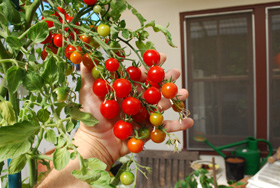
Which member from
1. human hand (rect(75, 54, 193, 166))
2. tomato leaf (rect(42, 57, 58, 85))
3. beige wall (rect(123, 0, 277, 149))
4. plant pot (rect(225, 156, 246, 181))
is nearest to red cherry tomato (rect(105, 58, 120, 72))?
tomato leaf (rect(42, 57, 58, 85))

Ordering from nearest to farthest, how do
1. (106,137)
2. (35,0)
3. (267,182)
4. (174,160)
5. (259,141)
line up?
(35,0) → (106,137) → (267,182) → (174,160) → (259,141)

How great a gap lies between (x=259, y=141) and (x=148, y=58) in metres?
2.85

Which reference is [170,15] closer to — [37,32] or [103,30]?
[103,30]

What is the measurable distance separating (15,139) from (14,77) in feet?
0.21

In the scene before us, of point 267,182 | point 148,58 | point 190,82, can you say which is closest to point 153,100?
point 148,58

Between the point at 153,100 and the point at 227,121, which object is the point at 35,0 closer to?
the point at 153,100

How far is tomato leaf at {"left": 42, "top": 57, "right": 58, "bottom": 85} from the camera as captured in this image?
284mm

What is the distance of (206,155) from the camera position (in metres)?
3.10

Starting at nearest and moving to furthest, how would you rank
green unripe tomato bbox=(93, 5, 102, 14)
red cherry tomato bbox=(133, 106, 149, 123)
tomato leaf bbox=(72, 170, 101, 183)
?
tomato leaf bbox=(72, 170, 101, 183) → green unripe tomato bbox=(93, 5, 102, 14) → red cherry tomato bbox=(133, 106, 149, 123)

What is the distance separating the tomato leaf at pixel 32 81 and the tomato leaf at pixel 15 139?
4 cm

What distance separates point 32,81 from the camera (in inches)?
11.1

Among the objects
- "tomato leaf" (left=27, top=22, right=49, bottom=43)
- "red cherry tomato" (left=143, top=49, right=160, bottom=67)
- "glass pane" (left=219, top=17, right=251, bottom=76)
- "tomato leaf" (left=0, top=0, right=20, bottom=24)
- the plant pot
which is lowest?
the plant pot

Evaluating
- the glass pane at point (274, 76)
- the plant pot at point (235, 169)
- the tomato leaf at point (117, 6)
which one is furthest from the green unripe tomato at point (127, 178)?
the glass pane at point (274, 76)

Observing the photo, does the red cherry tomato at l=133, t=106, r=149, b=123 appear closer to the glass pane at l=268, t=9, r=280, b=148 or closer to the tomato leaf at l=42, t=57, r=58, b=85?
the tomato leaf at l=42, t=57, r=58, b=85
